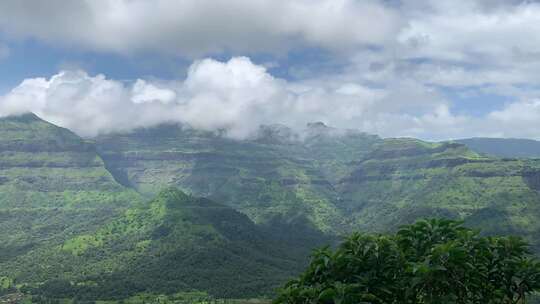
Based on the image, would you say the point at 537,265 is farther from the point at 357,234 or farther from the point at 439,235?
the point at 357,234

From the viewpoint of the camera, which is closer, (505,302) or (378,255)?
(378,255)

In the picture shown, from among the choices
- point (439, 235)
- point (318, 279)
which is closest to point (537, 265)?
point (439, 235)

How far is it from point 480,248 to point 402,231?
25.5ft

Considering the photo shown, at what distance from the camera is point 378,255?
45.2m

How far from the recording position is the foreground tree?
41.2 m

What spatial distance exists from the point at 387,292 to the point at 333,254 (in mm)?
6475

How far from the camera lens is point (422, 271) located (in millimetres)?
39812

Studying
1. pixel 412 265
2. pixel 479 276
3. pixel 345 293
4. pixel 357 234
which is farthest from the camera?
pixel 357 234

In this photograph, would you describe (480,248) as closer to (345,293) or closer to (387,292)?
(387,292)

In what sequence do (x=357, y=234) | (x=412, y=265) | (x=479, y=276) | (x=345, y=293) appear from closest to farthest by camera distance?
(x=345, y=293) → (x=412, y=265) → (x=479, y=276) → (x=357, y=234)

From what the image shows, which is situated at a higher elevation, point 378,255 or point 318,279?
point 378,255

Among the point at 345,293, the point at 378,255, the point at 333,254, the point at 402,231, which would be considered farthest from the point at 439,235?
the point at 345,293

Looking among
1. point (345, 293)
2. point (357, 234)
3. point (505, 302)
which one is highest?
point (357, 234)

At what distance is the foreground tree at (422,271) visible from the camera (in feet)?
135
